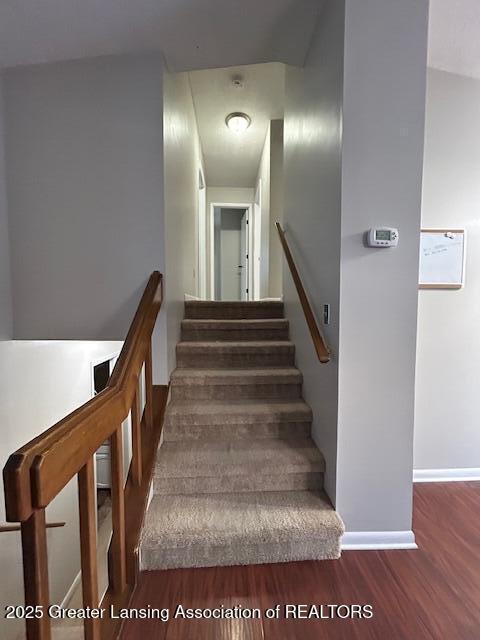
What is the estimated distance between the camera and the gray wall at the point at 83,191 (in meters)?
1.93

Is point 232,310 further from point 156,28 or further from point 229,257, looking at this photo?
point 229,257

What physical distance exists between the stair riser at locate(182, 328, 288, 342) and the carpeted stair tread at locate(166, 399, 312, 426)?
0.74m

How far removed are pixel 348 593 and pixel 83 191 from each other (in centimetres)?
250

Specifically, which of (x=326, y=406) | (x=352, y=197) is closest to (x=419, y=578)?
(x=326, y=406)

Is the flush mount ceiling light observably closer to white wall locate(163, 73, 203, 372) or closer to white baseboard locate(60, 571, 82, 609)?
white wall locate(163, 73, 203, 372)

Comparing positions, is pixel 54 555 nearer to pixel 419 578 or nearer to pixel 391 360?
pixel 419 578

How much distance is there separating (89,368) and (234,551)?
222 centimetres

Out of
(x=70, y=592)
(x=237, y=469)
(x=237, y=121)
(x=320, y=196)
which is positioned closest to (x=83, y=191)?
(x=320, y=196)

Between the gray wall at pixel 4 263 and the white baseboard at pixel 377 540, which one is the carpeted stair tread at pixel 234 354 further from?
the white baseboard at pixel 377 540

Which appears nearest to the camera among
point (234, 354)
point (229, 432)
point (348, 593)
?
point (348, 593)

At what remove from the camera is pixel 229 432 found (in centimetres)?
200

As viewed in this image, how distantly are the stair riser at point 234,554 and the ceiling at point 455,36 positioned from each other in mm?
2831

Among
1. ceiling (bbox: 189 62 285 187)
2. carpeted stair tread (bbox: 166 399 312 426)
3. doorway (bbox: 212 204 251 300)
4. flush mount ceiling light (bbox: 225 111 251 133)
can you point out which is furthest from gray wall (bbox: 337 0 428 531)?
doorway (bbox: 212 204 251 300)

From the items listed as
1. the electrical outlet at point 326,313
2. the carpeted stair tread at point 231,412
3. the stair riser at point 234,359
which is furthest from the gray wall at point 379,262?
the stair riser at point 234,359
